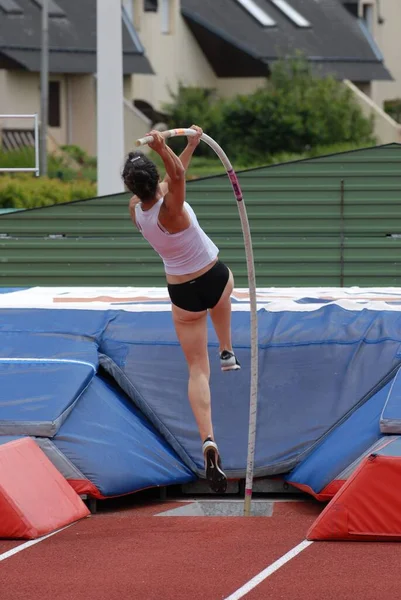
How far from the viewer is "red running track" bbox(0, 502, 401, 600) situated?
571 centimetres

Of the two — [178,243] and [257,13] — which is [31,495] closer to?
[178,243]

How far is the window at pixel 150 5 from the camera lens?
46906 mm

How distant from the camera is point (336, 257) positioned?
14.3 metres

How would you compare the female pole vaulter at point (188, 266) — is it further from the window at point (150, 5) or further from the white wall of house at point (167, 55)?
the window at point (150, 5)

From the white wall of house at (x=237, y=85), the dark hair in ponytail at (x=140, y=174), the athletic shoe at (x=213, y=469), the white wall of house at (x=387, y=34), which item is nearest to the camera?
the dark hair in ponytail at (x=140, y=174)

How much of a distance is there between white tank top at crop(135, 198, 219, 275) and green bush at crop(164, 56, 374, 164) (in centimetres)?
3730

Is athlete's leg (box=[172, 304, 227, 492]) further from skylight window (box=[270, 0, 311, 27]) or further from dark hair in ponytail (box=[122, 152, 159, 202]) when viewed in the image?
skylight window (box=[270, 0, 311, 27])

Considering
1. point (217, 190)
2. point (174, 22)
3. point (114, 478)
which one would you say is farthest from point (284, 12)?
point (114, 478)

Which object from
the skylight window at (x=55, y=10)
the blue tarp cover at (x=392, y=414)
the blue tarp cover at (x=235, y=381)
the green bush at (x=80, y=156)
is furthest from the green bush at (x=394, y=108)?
the blue tarp cover at (x=392, y=414)

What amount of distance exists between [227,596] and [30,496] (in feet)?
5.78

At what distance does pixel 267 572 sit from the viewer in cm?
600

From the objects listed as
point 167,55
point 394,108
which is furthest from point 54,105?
point 394,108

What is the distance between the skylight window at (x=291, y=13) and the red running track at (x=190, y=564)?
4746 cm

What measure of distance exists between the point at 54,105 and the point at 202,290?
3706 cm
